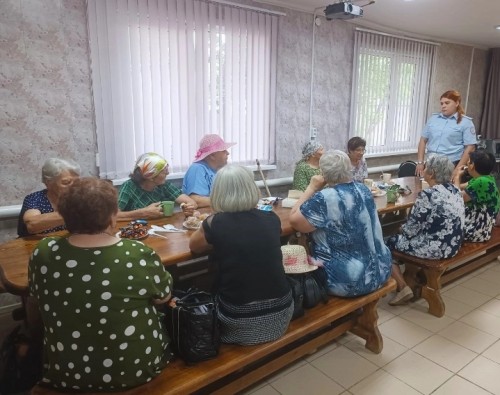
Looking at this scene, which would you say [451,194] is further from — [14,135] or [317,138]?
[14,135]

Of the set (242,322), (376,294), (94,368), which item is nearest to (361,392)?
(376,294)

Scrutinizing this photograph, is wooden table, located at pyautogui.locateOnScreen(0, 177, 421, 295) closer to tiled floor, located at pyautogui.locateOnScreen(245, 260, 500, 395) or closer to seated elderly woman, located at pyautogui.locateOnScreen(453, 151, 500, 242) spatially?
tiled floor, located at pyautogui.locateOnScreen(245, 260, 500, 395)

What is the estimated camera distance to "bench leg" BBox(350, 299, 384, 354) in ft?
7.43

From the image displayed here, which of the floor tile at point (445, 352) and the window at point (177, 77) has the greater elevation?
the window at point (177, 77)

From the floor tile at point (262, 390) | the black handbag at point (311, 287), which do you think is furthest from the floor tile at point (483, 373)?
the floor tile at point (262, 390)

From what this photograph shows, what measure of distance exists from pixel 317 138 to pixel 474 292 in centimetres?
232

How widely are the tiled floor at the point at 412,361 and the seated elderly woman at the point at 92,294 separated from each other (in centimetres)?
101

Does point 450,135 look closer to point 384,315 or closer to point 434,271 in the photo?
point 434,271

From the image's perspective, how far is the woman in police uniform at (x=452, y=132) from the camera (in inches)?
160

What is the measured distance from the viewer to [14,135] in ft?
8.68

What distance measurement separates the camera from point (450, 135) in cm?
418

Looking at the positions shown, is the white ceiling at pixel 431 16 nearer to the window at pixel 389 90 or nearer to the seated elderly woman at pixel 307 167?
the window at pixel 389 90

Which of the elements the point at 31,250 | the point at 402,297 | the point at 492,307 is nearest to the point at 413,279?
the point at 402,297

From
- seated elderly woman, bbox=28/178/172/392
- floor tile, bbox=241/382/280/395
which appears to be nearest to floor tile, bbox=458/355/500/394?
floor tile, bbox=241/382/280/395
